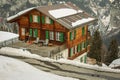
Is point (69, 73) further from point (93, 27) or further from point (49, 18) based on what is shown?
point (93, 27)

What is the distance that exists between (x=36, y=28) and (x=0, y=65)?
25.0 m

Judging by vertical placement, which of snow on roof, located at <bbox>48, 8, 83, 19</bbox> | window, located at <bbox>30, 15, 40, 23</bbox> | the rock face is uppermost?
snow on roof, located at <bbox>48, 8, 83, 19</bbox>

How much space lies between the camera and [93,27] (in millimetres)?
151750

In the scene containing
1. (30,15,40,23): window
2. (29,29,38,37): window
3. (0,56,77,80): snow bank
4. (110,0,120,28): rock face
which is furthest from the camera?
(110,0,120,28): rock face

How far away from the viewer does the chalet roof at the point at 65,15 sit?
37119 millimetres

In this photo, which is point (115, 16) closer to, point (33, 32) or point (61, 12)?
point (61, 12)

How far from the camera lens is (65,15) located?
3931 cm

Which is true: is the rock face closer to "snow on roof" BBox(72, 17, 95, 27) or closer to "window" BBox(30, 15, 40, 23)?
"snow on roof" BBox(72, 17, 95, 27)

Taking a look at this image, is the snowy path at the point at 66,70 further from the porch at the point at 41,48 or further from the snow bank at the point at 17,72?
the snow bank at the point at 17,72

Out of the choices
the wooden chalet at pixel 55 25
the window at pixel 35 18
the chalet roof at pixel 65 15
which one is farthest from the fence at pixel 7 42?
the window at pixel 35 18

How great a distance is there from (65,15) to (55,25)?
239 cm

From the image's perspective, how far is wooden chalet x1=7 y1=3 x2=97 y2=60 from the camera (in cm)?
3762

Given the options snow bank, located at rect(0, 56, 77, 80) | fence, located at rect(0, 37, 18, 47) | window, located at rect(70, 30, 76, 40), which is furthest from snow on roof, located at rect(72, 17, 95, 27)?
snow bank, located at rect(0, 56, 77, 80)

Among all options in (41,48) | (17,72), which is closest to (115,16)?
(41,48)
